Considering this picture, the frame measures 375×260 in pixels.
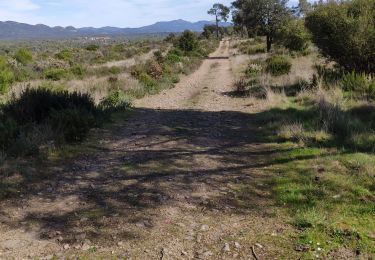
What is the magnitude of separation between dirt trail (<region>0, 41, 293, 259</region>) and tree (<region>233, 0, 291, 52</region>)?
25911 millimetres

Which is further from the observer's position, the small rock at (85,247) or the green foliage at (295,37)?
the green foliage at (295,37)

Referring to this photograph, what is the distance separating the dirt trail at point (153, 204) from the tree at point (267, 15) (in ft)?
85.0

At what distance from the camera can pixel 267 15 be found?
33.5 m

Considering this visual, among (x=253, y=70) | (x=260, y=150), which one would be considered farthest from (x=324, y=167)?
(x=253, y=70)

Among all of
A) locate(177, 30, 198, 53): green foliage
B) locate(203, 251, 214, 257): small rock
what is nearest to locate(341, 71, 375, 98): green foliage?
locate(203, 251, 214, 257): small rock

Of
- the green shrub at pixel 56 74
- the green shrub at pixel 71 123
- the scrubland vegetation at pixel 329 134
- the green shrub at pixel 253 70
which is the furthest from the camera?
the green shrub at pixel 56 74

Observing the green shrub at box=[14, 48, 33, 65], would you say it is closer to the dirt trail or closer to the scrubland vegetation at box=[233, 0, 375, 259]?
the scrubland vegetation at box=[233, 0, 375, 259]

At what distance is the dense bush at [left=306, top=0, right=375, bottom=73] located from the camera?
1223cm

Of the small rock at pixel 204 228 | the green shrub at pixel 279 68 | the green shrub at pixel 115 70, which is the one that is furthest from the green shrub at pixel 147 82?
the small rock at pixel 204 228

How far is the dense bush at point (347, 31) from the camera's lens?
1223 centimetres

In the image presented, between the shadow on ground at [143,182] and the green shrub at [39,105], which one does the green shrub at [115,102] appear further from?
the shadow on ground at [143,182]

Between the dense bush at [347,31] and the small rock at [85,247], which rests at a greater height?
the dense bush at [347,31]

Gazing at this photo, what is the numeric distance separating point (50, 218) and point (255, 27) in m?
32.2

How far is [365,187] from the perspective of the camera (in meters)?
5.15
